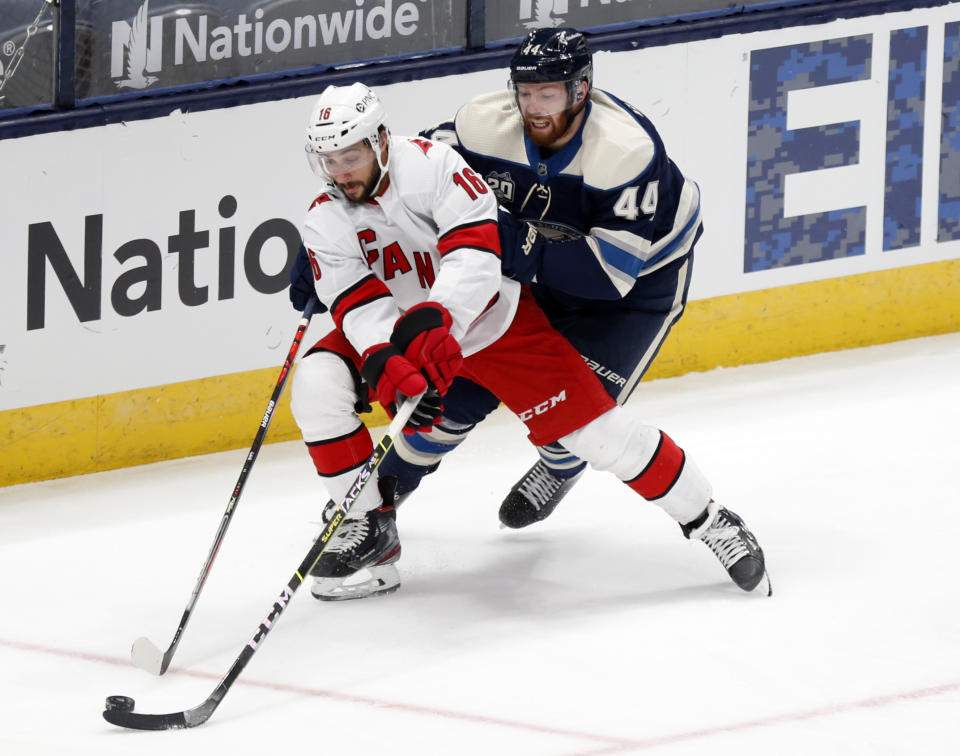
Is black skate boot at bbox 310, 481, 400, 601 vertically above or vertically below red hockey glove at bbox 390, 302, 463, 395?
below

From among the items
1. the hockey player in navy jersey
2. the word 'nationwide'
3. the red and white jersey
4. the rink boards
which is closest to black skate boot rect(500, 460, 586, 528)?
the hockey player in navy jersey

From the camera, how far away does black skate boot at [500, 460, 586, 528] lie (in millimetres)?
3832

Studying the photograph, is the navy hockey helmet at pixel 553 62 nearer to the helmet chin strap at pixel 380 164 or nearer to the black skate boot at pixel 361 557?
the helmet chin strap at pixel 380 164

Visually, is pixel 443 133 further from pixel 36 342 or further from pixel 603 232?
pixel 36 342

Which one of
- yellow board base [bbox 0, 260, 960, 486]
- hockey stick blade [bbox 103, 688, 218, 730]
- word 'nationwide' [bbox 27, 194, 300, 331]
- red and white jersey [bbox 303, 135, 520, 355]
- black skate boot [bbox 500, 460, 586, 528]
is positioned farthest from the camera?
yellow board base [bbox 0, 260, 960, 486]

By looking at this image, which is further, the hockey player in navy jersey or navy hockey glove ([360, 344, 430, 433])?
the hockey player in navy jersey

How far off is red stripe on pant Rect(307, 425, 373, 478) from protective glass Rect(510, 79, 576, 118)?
→ 74 cm

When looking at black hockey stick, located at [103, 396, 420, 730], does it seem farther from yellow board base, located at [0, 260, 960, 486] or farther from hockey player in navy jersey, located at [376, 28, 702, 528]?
yellow board base, located at [0, 260, 960, 486]

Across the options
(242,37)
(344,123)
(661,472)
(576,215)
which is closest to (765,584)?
(661,472)

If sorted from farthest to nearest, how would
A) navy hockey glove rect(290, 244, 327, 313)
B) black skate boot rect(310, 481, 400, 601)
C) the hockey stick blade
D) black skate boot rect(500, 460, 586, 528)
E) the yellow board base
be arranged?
the yellow board base, black skate boot rect(500, 460, 586, 528), navy hockey glove rect(290, 244, 327, 313), black skate boot rect(310, 481, 400, 601), the hockey stick blade

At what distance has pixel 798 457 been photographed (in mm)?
4309

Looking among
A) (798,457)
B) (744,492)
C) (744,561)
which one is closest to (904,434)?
(798,457)

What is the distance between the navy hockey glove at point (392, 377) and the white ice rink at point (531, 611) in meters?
0.46

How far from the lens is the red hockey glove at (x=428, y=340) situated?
2988 millimetres
